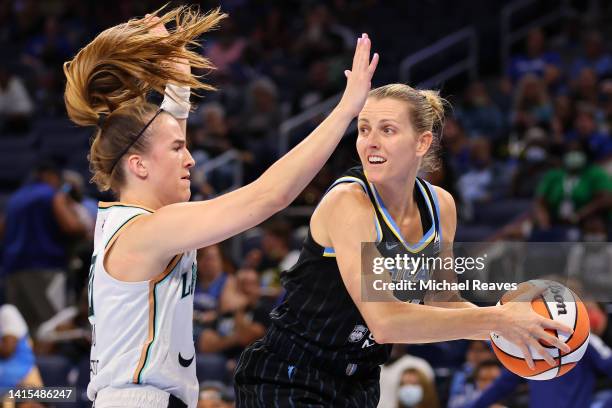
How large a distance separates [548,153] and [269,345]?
22.0 feet

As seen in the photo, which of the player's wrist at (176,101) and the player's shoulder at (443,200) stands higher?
the player's wrist at (176,101)

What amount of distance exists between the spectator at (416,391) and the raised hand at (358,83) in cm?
366

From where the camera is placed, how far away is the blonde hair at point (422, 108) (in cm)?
353

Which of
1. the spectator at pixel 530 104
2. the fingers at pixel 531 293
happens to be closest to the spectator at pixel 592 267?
the fingers at pixel 531 293

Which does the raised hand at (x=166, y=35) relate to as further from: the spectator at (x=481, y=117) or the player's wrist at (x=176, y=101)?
the spectator at (x=481, y=117)

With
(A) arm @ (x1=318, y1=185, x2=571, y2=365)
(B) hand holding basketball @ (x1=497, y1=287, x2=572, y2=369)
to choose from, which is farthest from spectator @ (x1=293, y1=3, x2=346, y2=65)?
(B) hand holding basketball @ (x1=497, y1=287, x2=572, y2=369)

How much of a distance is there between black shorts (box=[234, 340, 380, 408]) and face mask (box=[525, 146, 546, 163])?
21.2 ft

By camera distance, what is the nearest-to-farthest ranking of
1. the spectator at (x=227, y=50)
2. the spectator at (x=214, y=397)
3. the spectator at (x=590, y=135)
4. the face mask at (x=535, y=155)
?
the spectator at (x=214, y=397)
the spectator at (x=590, y=135)
the face mask at (x=535, y=155)
the spectator at (x=227, y=50)

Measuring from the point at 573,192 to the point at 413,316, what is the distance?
6.10 meters

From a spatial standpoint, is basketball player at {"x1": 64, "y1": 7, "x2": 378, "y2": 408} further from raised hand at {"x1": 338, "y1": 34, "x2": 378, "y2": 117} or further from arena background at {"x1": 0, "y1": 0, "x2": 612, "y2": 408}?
arena background at {"x1": 0, "y1": 0, "x2": 612, "y2": 408}

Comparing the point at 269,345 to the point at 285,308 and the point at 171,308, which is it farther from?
the point at 171,308

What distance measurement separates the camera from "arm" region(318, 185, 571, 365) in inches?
123

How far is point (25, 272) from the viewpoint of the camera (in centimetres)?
895

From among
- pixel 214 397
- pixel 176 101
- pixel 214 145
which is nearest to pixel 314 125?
pixel 214 145
